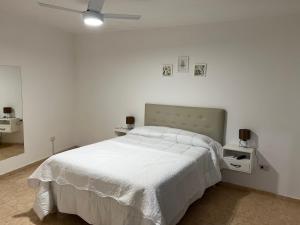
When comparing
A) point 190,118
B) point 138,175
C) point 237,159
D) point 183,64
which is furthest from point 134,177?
point 183,64

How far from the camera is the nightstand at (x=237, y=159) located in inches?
121

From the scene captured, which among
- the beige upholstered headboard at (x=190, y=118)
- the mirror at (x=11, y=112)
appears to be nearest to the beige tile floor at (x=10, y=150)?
the mirror at (x=11, y=112)

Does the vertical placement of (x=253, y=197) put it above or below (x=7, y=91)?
below

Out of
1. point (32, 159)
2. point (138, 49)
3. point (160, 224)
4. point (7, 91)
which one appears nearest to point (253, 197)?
point (160, 224)

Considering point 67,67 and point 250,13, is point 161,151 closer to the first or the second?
point 250,13

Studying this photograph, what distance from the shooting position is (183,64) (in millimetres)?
3703

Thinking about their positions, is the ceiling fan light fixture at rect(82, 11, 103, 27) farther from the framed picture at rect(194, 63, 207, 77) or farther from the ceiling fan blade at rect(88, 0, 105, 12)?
the framed picture at rect(194, 63, 207, 77)

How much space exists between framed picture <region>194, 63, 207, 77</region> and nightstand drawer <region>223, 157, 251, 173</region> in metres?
1.29

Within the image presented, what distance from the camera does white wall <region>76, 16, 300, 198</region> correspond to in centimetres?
304

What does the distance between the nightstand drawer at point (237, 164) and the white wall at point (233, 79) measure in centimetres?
34

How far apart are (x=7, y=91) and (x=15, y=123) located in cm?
52

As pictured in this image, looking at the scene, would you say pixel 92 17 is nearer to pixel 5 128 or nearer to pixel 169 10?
pixel 169 10

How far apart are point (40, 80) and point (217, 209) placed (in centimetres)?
→ 344

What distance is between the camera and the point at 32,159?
407cm
